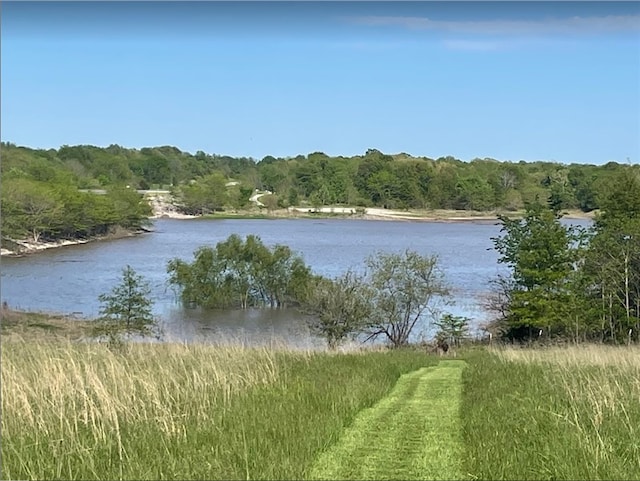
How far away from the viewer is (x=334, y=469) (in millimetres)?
4758

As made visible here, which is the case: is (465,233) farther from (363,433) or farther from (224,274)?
(363,433)

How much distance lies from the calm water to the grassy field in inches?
477

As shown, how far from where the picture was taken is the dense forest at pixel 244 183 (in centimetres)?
4628

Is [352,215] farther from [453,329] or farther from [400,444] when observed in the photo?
[400,444]

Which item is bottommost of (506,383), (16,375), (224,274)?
(224,274)

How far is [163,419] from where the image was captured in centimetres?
568

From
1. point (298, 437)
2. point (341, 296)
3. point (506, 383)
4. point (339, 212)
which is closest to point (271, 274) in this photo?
point (341, 296)

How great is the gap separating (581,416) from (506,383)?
8.33 ft

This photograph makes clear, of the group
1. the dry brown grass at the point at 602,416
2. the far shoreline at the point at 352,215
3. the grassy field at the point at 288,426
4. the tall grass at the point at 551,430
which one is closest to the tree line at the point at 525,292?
the grassy field at the point at 288,426

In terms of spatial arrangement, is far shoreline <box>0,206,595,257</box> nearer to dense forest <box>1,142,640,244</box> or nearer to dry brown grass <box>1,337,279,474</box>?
dense forest <box>1,142,640,244</box>

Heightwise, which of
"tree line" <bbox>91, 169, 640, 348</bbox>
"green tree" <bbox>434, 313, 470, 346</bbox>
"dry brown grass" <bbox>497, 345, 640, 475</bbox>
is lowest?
"green tree" <bbox>434, 313, 470, 346</bbox>

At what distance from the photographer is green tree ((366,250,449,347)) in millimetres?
35344

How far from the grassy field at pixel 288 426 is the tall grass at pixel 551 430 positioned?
2cm

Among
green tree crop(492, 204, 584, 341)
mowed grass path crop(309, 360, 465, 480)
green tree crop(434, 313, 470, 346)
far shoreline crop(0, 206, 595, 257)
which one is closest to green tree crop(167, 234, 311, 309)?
green tree crop(492, 204, 584, 341)
